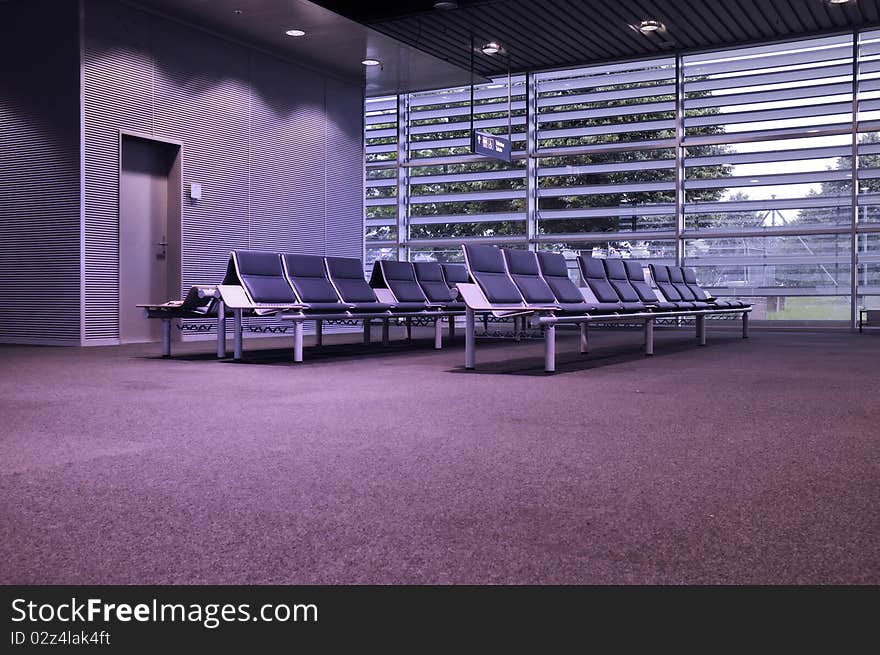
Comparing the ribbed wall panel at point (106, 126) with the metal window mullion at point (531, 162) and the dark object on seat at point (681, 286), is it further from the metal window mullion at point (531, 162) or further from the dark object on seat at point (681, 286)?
the metal window mullion at point (531, 162)

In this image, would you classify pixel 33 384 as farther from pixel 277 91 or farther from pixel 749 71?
pixel 749 71

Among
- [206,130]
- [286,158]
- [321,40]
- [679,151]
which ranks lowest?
[286,158]

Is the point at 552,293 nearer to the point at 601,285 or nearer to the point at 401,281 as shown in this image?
the point at 601,285

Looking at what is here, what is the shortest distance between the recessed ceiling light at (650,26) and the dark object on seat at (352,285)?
20.0 ft

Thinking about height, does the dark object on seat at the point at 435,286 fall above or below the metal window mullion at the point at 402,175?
below

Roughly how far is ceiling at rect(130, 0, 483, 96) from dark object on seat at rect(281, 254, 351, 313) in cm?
352

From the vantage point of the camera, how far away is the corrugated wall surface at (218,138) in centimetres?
930

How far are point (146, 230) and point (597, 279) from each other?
5.35 m

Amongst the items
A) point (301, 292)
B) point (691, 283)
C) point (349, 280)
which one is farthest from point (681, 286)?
point (301, 292)

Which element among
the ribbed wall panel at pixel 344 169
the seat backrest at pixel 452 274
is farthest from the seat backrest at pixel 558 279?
the ribbed wall panel at pixel 344 169

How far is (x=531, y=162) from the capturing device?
1463 cm

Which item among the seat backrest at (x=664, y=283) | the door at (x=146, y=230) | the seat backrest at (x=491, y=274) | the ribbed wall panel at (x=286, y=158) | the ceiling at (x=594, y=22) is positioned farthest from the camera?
the ribbed wall panel at (x=286, y=158)

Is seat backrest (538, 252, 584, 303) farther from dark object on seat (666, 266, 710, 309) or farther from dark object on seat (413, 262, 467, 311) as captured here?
dark object on seat (666, 266, 710, 309)

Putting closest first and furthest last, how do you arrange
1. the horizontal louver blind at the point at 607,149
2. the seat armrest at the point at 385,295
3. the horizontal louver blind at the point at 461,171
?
the seat armrest at the point at 385,295, the horizontal louver blind at the point at 607,149, the horizontal louver blind at the point at 461,171
